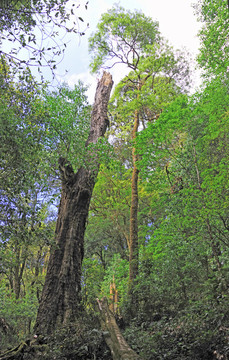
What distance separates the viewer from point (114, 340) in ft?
14.2

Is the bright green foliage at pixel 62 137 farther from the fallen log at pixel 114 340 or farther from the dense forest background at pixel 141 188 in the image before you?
the fallen log at pixel 114 340

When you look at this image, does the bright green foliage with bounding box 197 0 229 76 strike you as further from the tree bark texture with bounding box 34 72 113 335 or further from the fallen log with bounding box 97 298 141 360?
the fallen log with bounding box 97 298 141 360

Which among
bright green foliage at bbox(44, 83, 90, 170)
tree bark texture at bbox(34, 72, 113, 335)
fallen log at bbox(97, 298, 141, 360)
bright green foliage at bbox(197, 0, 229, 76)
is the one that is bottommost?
fallen log at bbox(97, 298, 141, 360)

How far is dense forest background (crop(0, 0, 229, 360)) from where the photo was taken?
4781 mm

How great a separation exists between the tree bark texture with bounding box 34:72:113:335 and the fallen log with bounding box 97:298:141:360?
0.85 m

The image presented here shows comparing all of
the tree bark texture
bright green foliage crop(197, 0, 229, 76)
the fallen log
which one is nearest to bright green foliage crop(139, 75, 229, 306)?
the fallen log

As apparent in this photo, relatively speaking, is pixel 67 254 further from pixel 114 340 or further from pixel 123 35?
pixel 123 35

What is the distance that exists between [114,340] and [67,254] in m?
3.29

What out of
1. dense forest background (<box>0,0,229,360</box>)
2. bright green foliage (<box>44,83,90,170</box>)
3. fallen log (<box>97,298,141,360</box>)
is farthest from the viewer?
bright green foliage (<box>44,83,90,170</box>)

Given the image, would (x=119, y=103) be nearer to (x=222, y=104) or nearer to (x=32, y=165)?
(x=222, y=104)

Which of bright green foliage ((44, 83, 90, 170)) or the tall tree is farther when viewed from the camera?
the tall tree

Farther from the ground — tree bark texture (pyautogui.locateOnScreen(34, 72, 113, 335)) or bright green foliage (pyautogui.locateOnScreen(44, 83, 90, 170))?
bright green foliage (pyautogui.locateOnScreen(44, 83, 90, 170))

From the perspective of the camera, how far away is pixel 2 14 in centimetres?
506

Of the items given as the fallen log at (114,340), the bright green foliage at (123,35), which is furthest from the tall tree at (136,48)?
the fallen log at (114,340)
